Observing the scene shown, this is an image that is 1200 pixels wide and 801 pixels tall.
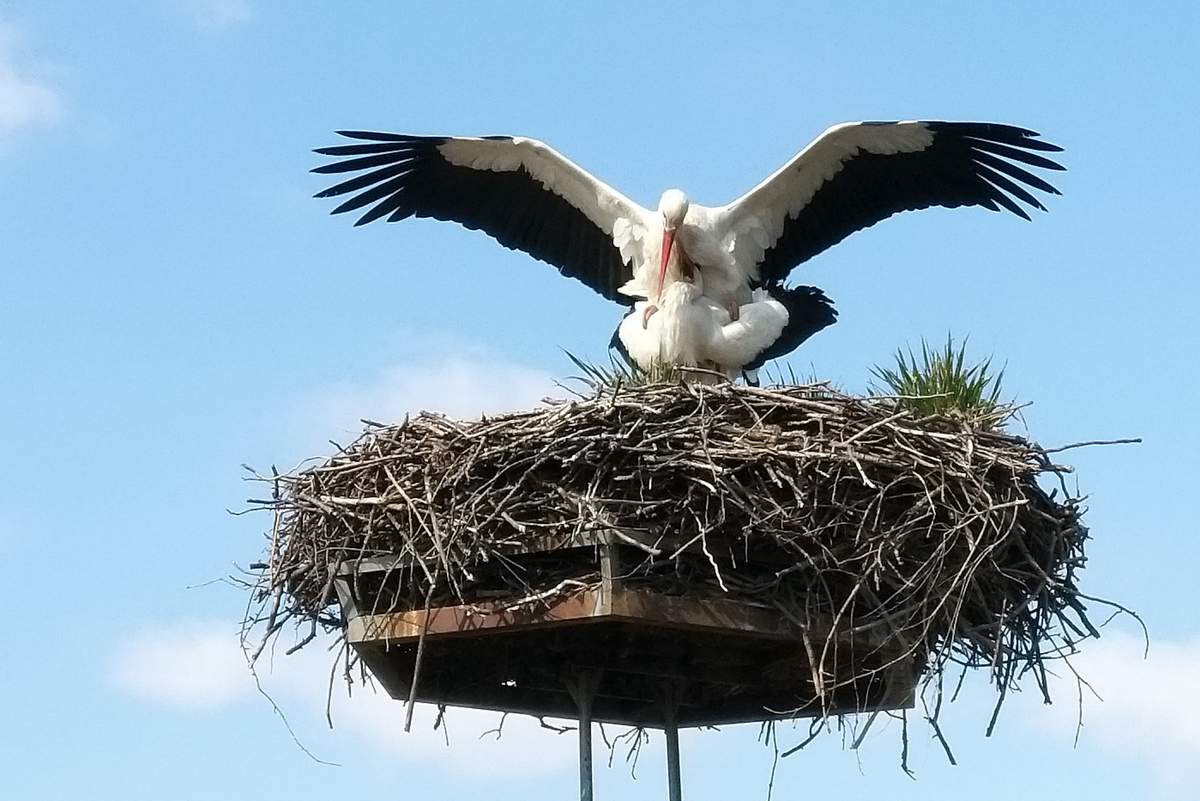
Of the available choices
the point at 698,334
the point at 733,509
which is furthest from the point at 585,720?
the point at 698,334

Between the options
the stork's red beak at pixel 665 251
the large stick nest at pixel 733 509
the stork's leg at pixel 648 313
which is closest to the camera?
the large stick nest at pixel 733 509

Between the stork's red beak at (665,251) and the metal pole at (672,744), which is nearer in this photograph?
the metal pole at (672,744)

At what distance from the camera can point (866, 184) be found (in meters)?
9.92

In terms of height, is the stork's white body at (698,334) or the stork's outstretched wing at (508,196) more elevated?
the stork's outstretched wing at (508,196)

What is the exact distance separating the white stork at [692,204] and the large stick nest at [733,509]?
7.05 ft

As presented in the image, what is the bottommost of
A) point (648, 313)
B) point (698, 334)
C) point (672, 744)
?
point (672, 744)

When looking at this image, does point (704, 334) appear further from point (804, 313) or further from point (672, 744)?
point (672, 744)

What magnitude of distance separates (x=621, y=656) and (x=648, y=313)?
2.17 metres

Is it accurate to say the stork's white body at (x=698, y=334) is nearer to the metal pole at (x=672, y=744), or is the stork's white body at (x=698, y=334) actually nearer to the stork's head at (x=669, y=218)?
the stork's head at (x=669, y=218)

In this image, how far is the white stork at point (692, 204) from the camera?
31.2 ft

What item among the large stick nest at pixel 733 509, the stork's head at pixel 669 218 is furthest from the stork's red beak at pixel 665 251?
the large stick nest at pixel 733 509

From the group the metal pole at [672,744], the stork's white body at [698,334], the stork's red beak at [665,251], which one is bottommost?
the metal pole at [672,744]

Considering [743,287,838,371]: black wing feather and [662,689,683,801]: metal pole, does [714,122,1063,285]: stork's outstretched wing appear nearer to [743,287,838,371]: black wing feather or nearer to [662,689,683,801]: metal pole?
[743,287,838,371]: black wing feather

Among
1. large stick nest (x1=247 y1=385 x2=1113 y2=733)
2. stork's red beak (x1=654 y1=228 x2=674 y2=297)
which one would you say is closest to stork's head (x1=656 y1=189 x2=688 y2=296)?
stork's red beak (x1=654 y1=228 x2=674 y2=297)
